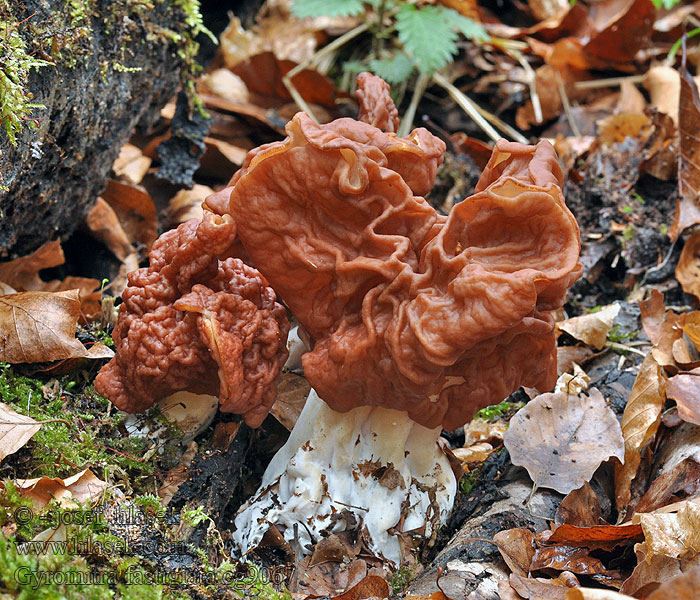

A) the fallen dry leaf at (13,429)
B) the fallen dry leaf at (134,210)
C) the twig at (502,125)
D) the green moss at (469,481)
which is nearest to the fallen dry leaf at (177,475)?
the fallen dry leaf at (13,429)

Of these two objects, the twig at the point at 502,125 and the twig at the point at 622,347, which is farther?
the twig at the point at 502,125

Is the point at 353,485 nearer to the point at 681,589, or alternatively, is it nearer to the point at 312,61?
the point at 681,589

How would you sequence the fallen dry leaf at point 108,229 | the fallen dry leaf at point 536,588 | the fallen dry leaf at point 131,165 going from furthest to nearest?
the fallen dry leaf at point 131,165 → the fallen dry leaf at point 108,229 → the fallen dry leaf at point 536,588

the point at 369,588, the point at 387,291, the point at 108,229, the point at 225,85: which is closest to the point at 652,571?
the point at 369,588

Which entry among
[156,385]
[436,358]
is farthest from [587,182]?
[156,385]

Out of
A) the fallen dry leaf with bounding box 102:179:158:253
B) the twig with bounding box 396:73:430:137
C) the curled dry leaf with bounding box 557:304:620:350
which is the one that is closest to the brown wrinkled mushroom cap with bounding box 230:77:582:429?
the curled dry leaf with bounding box 557:304:620:350

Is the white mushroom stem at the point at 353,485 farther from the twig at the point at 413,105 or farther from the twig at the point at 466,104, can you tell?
the twig at the point at 466,104

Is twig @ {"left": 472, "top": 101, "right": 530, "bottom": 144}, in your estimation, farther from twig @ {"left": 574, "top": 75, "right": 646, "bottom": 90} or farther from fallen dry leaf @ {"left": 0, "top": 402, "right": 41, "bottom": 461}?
fallen dry leaf @ {"left": 0, "top": 402, "right": 41, "bottom": 461}

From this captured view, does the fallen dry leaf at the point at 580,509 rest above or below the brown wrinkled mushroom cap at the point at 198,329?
below
